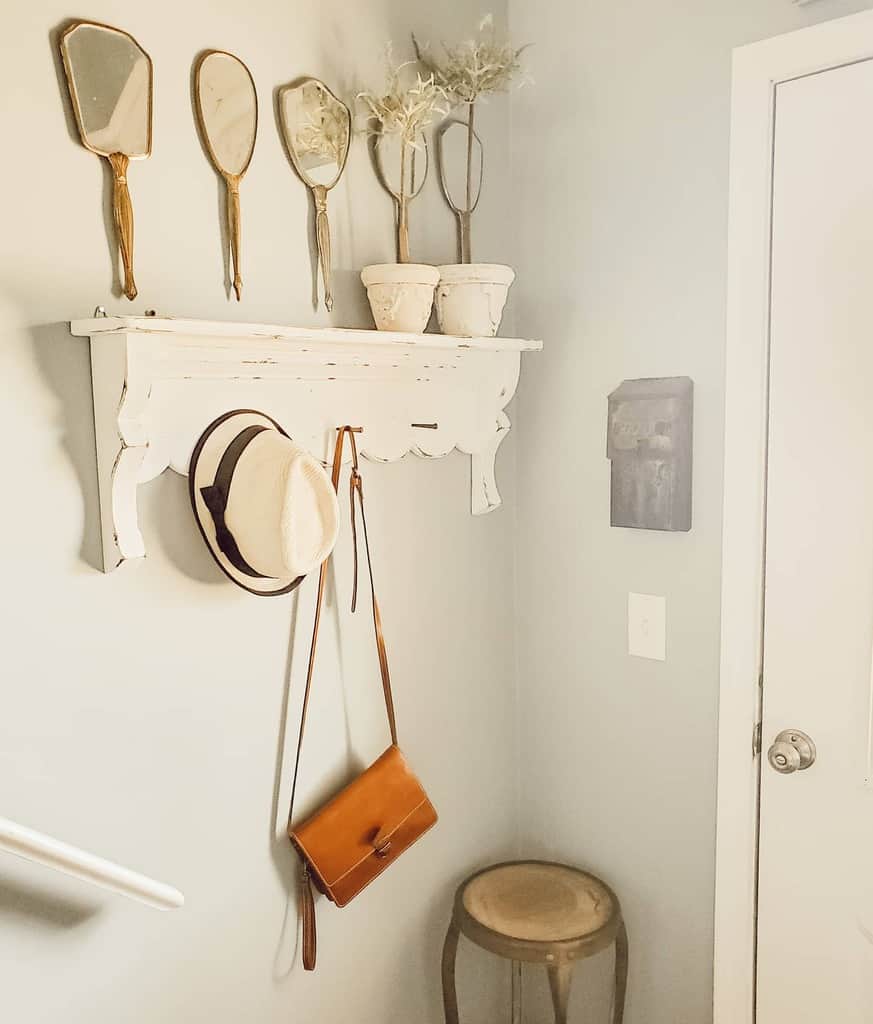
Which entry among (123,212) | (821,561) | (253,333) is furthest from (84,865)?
(821,561)

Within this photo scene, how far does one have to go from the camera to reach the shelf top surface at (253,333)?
1.08 metres

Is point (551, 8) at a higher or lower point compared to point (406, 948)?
higher

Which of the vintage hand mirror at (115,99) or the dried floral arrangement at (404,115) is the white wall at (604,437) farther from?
the vintage hand mirror at (115,99)

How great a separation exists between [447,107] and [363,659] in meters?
0.96

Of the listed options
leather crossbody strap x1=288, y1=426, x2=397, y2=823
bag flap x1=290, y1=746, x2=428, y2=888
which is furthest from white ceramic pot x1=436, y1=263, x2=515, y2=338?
bag flap x1=290, y1=746, x2=428, y2=888

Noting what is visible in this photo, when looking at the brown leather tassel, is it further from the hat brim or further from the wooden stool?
the hat brim

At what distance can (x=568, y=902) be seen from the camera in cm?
168

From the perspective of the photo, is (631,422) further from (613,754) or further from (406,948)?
(406,948)

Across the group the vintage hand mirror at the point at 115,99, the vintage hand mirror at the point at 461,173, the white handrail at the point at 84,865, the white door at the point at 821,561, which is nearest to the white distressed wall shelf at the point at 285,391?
the vintage hand mirror at the point at 115,99

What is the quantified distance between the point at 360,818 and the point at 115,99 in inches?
43.2

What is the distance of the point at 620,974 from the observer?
1697mm

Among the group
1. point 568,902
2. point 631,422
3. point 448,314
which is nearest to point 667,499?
point 631,422

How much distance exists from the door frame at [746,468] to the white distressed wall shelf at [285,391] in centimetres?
38

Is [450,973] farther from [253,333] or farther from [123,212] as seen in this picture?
[123,212]
